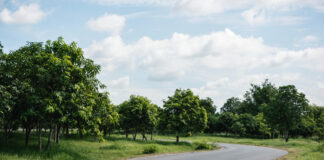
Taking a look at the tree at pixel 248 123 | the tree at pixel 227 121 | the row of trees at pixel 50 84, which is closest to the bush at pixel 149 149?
the row of trees at pixel 50 84

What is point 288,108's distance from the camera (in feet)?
171

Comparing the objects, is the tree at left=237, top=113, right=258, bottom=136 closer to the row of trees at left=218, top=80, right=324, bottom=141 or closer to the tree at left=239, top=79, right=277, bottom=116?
the row of trees at left=218, top=80, right=324, bottom=141

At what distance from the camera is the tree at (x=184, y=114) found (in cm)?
3406

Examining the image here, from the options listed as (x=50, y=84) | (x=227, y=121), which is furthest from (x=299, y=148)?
(x=227, y=121)

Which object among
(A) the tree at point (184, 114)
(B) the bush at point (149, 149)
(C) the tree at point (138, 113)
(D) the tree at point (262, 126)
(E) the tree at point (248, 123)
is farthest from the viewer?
(E) the tree at point (248, 123)

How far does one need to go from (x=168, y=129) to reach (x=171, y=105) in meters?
3.60

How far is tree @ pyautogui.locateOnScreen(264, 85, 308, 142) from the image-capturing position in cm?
5184

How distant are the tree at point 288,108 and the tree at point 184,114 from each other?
26.6m

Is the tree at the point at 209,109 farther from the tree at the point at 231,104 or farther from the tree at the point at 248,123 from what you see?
the tree at the point at 231,104

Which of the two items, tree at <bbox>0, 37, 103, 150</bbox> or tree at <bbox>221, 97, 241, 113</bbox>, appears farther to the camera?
tree at <bbox>221, 97, 241, 113</bbox>

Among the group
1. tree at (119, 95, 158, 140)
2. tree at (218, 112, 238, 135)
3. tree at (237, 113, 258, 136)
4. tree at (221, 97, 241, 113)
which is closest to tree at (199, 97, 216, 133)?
tree at (218, 112, 238, 135)

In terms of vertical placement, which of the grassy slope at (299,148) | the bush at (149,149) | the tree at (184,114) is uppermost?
the tree at (184,114)

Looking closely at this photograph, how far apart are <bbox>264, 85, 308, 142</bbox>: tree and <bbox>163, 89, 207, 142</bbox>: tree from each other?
26567 mm

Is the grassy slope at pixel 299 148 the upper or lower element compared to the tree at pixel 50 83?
lower
